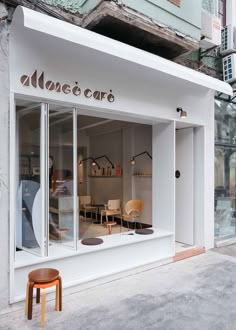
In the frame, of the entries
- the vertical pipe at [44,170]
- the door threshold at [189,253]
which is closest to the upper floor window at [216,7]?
the vertical pipe at [44,170]

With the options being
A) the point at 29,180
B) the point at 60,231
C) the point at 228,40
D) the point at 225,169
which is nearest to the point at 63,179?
the point at 29,180

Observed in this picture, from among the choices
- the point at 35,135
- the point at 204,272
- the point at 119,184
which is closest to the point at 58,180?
the point at 35,135

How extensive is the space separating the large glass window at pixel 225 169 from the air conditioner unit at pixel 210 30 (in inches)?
49.1

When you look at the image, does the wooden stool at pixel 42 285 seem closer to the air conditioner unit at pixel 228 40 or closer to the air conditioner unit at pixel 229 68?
the air conditioner unit at pixel 229 68

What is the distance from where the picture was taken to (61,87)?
3531mm

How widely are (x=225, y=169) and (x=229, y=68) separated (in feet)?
7.27

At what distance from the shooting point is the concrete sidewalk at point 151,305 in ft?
9.35

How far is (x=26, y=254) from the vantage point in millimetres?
3506

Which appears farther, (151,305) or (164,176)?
(164,176)

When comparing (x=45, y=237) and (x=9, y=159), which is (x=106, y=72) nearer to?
(x=9, y=159)

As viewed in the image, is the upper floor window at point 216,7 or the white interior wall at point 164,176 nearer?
the white interior wall at point 164,176

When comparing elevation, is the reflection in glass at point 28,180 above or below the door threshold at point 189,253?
above

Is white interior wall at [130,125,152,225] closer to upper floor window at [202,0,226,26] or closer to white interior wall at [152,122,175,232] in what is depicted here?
white interior wall at [152,122,175,232]

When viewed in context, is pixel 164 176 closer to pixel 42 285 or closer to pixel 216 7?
pixel 42 285
